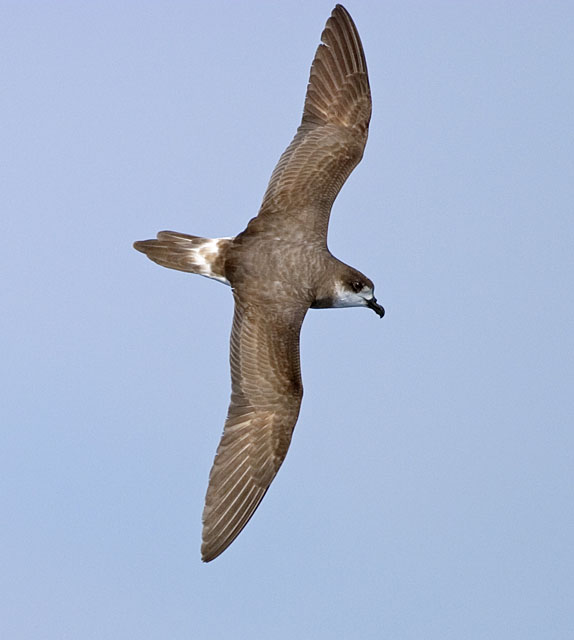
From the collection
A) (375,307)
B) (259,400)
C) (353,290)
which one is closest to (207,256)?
(353,290)

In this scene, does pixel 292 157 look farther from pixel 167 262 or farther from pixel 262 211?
pixel 167 262

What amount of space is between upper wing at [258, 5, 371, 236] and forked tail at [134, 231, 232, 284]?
0.60m

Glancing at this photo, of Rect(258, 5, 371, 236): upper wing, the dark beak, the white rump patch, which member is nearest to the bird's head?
the dark beak

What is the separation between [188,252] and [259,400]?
1.81m

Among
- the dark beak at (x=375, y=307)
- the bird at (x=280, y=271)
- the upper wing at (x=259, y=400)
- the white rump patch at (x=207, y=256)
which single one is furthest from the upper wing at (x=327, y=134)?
the upper wing at (x=259, y=400)

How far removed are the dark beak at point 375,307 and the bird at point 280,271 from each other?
1cm

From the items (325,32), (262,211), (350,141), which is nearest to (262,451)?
(262,211)

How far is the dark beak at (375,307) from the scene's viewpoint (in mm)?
13305

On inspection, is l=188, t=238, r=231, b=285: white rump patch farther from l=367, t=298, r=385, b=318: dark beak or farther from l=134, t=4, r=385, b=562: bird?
l=367, t=298, r=385, b=318: dark beak

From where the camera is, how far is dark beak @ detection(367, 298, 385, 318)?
43.7 ft

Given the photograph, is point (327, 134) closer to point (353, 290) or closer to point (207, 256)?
point (353, 290)

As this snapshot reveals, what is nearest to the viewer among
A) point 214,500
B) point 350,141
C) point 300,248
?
point 214,500

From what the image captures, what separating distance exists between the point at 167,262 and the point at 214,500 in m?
2.65

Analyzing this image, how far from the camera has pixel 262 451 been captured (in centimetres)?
1223
